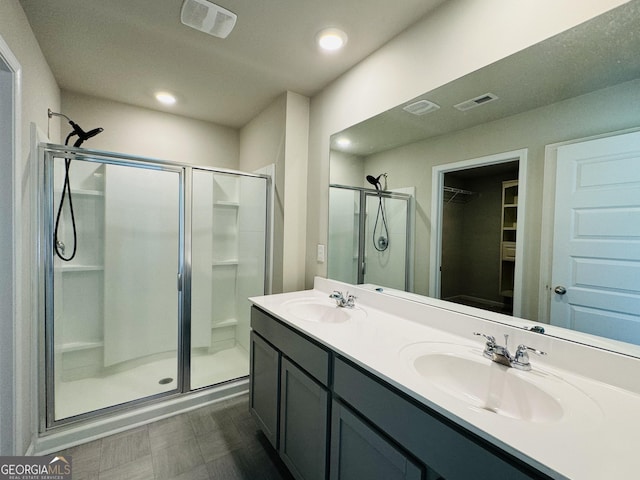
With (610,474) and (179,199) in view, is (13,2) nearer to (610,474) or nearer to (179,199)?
(179,199)

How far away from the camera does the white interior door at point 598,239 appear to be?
3.03 feet

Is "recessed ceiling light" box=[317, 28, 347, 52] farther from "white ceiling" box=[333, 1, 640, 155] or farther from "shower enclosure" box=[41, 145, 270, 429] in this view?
"shower enclosure" box=[41, 145, 270, 429]

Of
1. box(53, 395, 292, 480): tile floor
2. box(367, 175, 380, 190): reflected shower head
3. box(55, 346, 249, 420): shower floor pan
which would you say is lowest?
box(53, 395, 292, 480): tile floor

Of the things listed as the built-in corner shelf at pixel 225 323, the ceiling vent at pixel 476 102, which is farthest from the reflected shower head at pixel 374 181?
the built-in corner shelf at pixel 225 323

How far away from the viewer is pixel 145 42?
5.45ft

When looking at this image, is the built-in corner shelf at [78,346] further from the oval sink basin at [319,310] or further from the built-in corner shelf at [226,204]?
the oval sink basin at [319,310]

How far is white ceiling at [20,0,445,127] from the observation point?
1401mm

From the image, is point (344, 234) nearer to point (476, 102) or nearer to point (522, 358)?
point (476, 102)

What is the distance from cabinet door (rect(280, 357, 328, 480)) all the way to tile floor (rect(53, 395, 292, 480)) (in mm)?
271

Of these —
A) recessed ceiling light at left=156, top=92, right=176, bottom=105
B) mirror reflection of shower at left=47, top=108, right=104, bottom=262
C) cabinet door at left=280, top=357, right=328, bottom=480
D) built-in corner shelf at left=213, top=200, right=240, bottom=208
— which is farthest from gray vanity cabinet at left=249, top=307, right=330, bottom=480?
recessed ceiling light at left=156, top=92, right=176, bottom=105

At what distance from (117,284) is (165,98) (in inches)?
64.1

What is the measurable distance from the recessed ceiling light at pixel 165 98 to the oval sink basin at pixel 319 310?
200cm

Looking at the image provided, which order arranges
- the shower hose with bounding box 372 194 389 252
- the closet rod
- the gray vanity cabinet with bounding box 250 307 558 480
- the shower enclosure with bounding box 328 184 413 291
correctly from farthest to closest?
the shower hose with bounding box 372 194 389 252 < the shower enclosure with bounding box 328 184 413 291 < the closet rod < the gray vanity cabinet with bounding box 250 307 558 480

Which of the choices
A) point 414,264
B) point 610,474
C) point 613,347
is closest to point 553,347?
point 613,347
